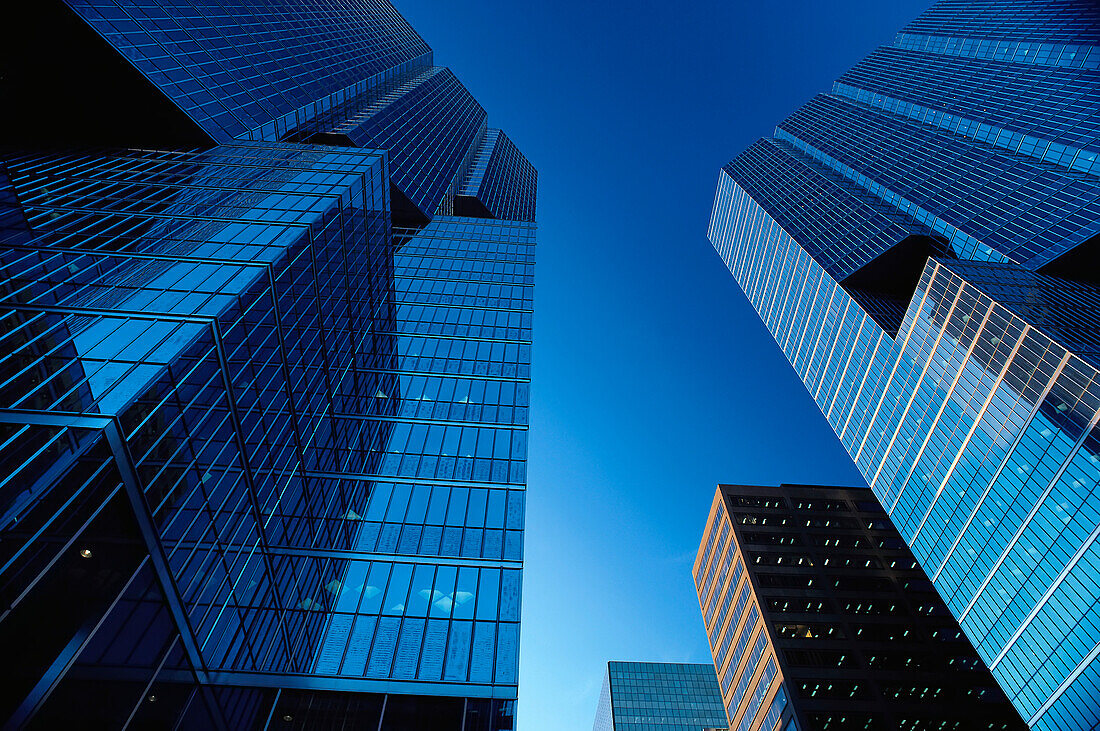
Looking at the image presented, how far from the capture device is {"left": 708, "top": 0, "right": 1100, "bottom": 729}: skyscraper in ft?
163

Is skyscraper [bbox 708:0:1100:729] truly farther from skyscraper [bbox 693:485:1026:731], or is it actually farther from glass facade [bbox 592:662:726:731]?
glass facade [bbox 592:662:726:731]

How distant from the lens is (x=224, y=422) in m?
22.1

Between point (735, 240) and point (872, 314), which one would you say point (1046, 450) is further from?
point (735, 240)

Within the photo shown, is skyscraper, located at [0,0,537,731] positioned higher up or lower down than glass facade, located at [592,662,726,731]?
lower down

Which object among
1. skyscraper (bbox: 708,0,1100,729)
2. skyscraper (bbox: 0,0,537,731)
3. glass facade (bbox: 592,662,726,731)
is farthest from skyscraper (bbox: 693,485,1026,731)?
skyscraper (bbox: 0,0,537,731)

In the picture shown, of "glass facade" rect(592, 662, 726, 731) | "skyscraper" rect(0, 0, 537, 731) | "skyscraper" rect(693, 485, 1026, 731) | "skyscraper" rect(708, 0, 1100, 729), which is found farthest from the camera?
"glass facade" rect(592, 662, 726, 731)

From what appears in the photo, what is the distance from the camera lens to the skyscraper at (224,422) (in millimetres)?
15133

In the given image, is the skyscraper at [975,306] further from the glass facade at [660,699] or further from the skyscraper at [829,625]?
the glass facade at [660,699]

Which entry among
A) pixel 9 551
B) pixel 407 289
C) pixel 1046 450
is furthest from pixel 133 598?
pixel 1046 450

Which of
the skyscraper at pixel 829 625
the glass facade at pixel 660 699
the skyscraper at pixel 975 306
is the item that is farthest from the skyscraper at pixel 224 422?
the glass facade at pixel 660 699

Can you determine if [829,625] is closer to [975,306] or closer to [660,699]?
[975,306]

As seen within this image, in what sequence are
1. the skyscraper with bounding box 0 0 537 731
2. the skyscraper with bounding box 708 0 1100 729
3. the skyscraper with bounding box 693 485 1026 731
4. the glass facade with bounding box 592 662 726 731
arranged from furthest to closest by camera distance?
the glass facade with bounding box 592 662 726 731, the skyscraper with bounding box 693 485 1026 731, the skyscraper with bounding box 708 0 1100 729, the skyscraper with bounding box 0 0 537 731

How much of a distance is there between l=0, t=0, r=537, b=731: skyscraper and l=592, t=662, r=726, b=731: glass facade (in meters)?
117

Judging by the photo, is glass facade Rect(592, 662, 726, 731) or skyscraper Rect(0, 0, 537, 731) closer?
skyscraper Rect(0, 0, 537, 731)
